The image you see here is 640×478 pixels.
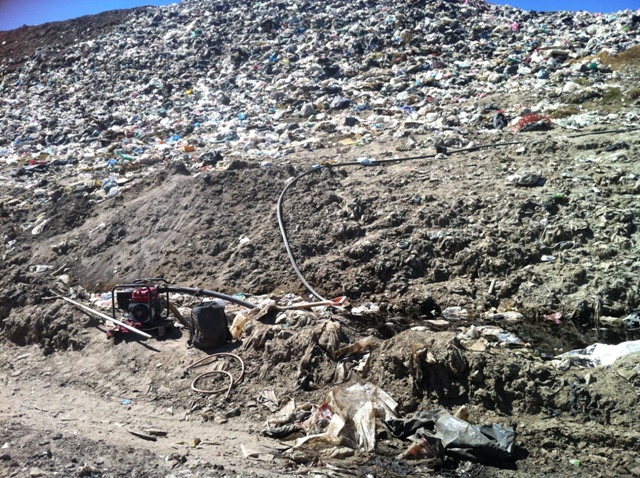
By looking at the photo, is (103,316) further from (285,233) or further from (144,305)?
(285,233)

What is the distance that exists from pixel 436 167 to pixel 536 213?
163 centimetres

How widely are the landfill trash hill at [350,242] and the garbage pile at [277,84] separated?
0.07 m

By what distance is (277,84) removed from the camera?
1183 centimetres

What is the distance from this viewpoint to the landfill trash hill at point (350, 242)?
3.62 metres

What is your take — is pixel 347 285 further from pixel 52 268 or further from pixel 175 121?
pixel 175 121

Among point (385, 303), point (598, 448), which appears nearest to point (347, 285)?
point (385, 303)

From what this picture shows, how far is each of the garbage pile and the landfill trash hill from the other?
0.07 m

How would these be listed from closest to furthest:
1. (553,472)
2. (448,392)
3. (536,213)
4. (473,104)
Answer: (553,472) < (448,392) < (536,213) < (473,104)

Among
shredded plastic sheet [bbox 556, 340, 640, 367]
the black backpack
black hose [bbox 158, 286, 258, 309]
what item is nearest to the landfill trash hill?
shredded plastic sheet [bbox 556, 340, 640, 367]

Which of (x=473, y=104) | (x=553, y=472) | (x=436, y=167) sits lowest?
(x=553, y=472)

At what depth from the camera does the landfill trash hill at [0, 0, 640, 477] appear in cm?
362

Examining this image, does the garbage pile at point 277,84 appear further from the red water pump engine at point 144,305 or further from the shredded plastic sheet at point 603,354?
the shredded plastic sheet at point 603,354

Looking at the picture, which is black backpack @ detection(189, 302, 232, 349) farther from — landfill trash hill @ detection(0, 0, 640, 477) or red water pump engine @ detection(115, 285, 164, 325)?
red water pump engine @ detection(115, 285, 164, 325)

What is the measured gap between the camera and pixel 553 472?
3256mm
